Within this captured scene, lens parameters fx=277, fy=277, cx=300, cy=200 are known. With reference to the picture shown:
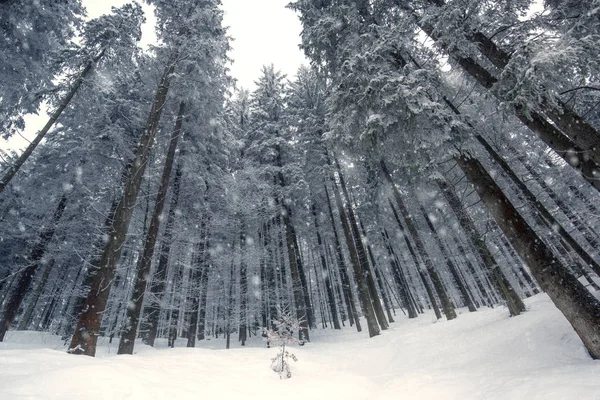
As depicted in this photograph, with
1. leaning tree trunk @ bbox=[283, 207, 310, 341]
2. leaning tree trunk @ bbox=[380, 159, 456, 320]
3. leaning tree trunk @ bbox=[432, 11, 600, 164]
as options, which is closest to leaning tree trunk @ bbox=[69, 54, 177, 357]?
leaning tree trunk @ bbox=[432, 11, 600, 164]

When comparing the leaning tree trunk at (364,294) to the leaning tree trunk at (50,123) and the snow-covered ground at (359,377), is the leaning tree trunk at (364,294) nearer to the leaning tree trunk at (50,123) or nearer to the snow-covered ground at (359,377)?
the snow-covered ground at (359,377)

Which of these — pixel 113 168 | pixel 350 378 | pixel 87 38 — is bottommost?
pixel 350 378

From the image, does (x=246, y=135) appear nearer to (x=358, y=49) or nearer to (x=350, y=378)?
(x=358, y=49)

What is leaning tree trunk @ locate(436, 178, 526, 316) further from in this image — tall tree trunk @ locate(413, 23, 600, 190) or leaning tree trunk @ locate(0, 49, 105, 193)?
leaning tree trunk @ locate(0, 49, 105, 193)

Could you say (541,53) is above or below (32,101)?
below

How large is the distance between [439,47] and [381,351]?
10023mm

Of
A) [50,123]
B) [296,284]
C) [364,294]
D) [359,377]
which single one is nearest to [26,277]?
[50,123]

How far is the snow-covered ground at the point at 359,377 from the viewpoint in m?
3.57

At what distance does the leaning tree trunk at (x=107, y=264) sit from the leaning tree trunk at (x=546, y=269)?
26.9 ft

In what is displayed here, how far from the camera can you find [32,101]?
432 inches

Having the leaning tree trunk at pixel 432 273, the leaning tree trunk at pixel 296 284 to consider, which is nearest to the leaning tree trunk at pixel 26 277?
the leaning tree trunk at pixel 296 284

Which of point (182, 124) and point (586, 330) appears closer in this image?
point (586, 330)

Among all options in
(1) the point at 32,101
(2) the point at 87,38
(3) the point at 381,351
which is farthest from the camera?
(2) the point at 87,38

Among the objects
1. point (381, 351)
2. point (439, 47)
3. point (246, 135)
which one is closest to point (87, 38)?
point (246, 135)
